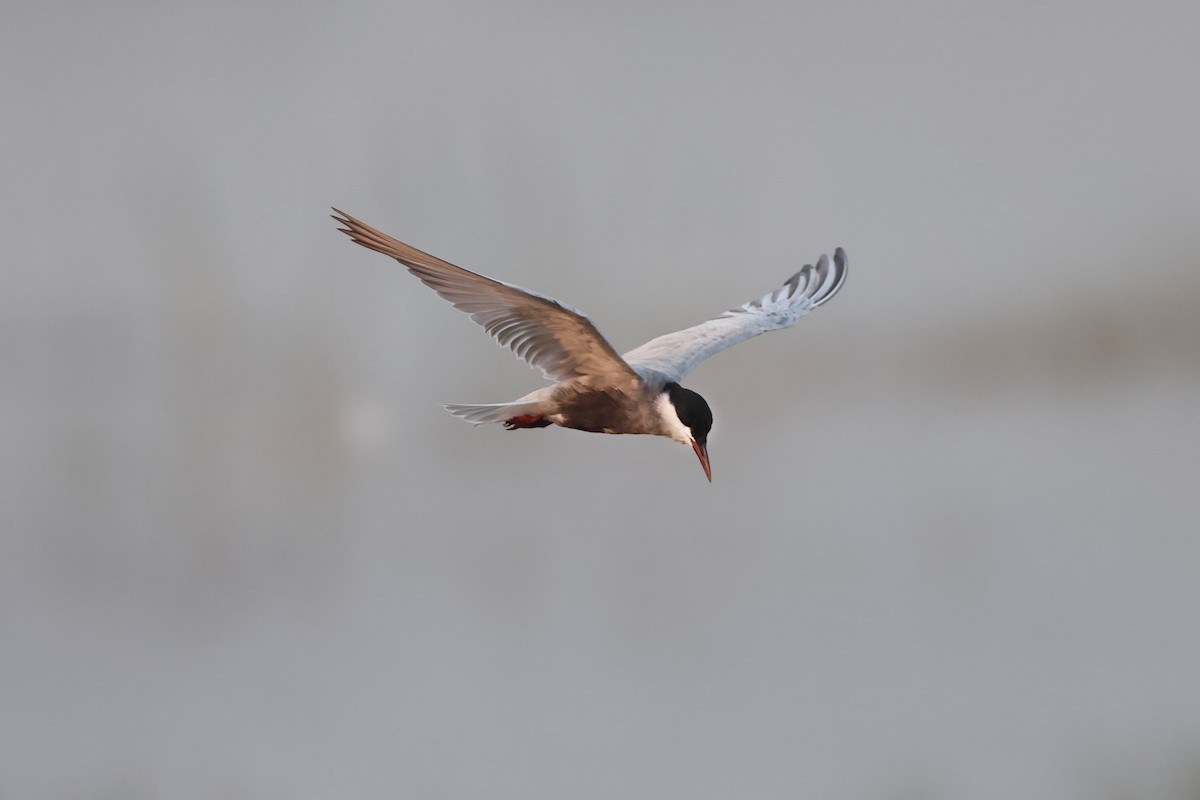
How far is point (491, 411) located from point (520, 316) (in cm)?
31

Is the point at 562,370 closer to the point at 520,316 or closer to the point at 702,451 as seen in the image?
the point at 520,316

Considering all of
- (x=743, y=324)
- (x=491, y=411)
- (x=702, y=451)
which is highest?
(x=743, y=324)

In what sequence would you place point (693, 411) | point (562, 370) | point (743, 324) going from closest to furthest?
point (693, 411)
point (562, 370)
point (743, 324)

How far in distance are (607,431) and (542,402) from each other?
17 cm

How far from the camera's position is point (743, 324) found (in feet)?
12.5

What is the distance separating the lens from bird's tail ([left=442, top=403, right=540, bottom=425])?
317cm

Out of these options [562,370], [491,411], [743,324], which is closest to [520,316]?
[562,370]

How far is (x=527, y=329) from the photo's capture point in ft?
10.1

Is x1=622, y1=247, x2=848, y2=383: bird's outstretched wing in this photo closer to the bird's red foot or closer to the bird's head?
the bird's head

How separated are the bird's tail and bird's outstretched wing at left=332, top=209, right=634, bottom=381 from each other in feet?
0.30

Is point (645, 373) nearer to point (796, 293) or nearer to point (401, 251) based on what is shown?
point (401, 251)

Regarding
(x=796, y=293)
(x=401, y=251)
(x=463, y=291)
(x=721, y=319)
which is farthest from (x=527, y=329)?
(x=796, y=293)

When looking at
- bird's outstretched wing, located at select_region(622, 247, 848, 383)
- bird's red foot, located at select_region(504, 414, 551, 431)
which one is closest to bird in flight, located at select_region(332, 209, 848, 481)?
bird's red foot, located at select_region(504, 414, 551, 431)

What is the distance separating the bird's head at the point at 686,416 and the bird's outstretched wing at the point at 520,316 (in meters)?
0.14
